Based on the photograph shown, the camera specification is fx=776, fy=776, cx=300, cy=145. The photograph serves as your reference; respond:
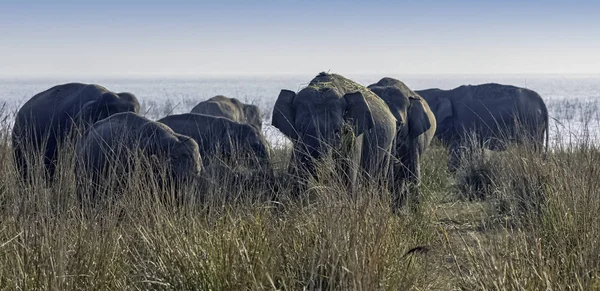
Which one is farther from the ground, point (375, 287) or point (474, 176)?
point (375, 287)

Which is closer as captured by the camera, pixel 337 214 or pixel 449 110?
pixel 337 214

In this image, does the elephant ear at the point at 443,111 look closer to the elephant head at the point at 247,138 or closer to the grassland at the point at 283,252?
the elephant head at the point at 247,138

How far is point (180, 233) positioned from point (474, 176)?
7588 mm

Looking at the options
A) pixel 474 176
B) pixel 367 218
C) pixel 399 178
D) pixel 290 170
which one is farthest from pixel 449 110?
pixel 367 218

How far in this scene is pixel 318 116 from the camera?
8219 millimetres

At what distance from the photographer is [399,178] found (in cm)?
1043

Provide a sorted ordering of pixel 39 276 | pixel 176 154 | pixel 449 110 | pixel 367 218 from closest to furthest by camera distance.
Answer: pixel 39 276, pixel 367 218, pixel 176 154, pixel 449 110

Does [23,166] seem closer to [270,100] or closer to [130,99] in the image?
[130,99]

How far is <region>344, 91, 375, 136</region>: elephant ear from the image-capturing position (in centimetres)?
851

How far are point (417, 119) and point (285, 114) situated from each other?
2477 mm

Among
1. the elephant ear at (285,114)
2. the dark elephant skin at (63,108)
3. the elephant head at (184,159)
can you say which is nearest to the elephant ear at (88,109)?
the dark elephant skin at (63,108)

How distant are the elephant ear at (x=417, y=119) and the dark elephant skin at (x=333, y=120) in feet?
3.67

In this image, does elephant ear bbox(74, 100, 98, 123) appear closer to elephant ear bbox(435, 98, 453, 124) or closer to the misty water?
the misty water

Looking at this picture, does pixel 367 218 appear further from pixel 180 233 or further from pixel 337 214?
pixel 180 233
